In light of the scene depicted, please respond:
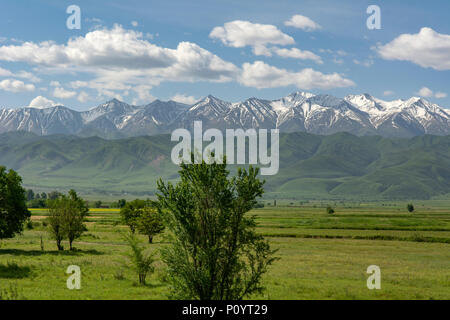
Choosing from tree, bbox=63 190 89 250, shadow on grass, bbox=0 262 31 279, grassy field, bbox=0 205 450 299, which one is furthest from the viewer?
tree, bbox=63 190 89 250

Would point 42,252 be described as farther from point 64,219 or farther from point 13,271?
point 13,271

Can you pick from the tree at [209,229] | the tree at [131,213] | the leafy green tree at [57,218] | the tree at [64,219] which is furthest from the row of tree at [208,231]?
the tree at [131,213]

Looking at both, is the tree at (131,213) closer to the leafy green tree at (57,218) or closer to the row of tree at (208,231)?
the leafy green tree at (57,218)

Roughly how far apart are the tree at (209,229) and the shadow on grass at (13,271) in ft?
87.1

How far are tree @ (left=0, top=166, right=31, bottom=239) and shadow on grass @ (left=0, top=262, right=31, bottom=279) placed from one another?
12.9 m

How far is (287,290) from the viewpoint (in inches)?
1567

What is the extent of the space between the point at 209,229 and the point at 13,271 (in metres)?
31.9

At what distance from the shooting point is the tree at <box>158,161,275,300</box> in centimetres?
2488

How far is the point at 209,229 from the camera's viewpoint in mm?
25438

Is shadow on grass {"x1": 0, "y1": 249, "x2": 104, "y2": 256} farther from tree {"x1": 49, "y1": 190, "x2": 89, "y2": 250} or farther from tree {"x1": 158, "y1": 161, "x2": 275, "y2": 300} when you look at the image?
tree {"x1": 158, "y1": 161, "x2": 275, "y2": 300}

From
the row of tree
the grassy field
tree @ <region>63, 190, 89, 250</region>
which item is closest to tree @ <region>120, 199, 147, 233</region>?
the grassy field

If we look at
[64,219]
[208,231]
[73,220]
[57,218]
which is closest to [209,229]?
[208,231]
